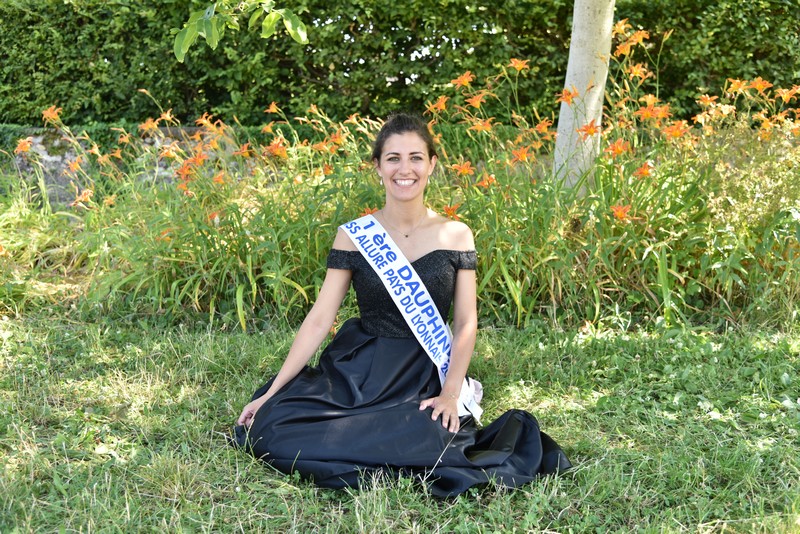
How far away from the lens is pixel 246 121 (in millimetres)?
6938

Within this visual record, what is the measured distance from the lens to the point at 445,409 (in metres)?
2.63

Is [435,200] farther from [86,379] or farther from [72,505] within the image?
[72,505]

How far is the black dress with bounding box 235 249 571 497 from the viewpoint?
8.24 feet

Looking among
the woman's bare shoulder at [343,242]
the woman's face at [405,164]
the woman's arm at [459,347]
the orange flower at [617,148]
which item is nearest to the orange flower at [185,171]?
the woman's bare shoulder at [343,242]

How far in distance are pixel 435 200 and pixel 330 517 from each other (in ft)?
7.57

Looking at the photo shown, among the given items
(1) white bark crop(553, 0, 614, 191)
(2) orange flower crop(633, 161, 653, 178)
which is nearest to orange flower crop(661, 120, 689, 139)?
(2) orange flower crop(633, 161, 653, 178)

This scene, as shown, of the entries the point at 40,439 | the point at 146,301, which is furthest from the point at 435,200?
the point at 40,439

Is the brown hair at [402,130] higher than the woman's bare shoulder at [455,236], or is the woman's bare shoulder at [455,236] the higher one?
the brown hair at [402,130]

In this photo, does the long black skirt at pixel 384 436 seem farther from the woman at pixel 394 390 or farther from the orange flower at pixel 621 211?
the orange flower at pixel 621 211

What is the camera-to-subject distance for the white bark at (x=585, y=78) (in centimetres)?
430

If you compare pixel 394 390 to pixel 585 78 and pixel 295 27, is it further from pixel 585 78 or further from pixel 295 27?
pixel 585 78

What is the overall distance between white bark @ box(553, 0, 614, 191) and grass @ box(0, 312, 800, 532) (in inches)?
39.7

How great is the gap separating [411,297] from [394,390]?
13.4 inches

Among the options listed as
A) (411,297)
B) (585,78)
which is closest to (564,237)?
(585,78)
